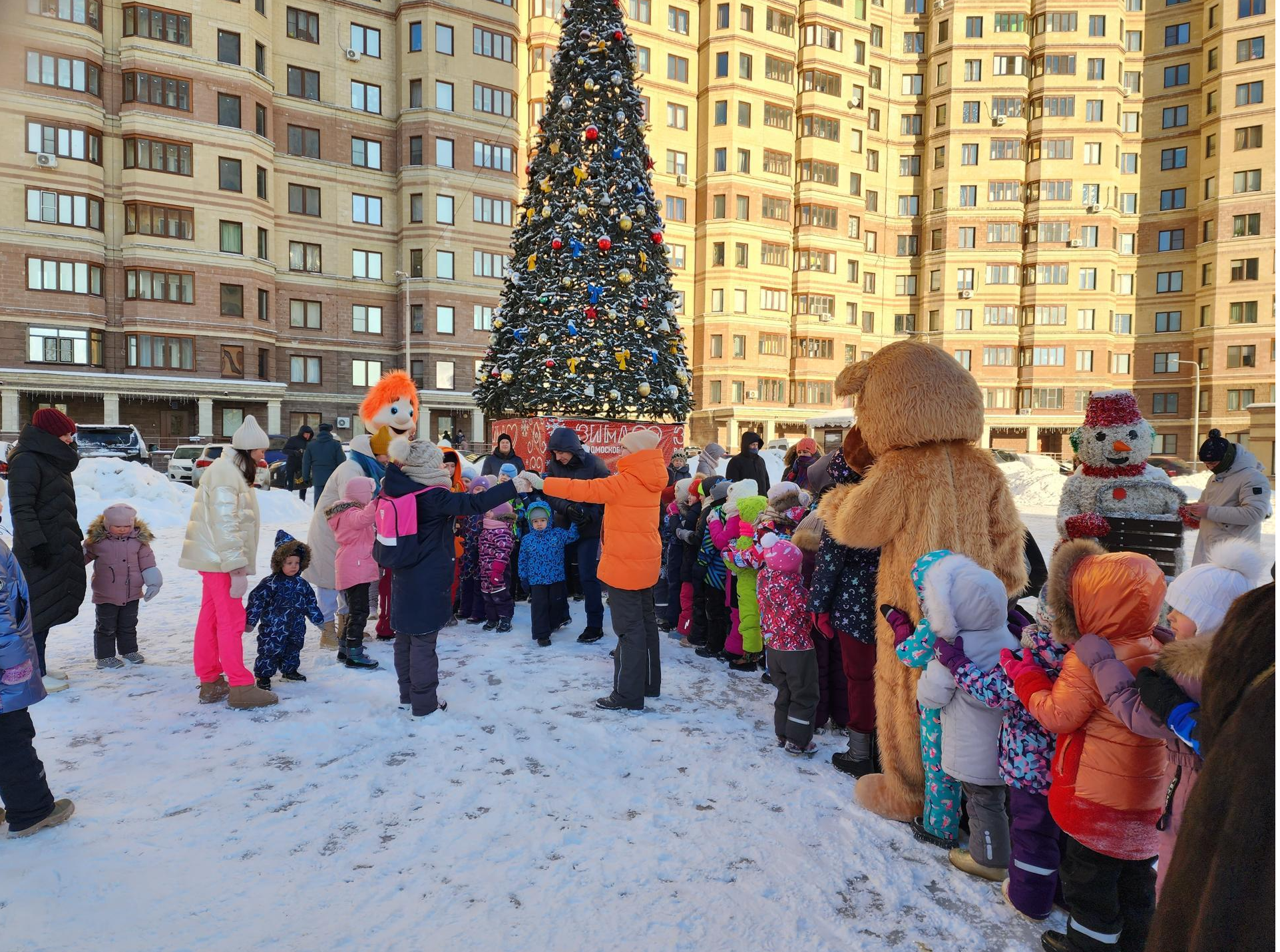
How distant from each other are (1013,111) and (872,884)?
51914 mm

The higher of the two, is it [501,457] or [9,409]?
[9,409]

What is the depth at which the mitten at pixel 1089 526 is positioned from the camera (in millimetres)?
4863

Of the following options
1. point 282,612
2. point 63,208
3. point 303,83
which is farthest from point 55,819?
point 303,83

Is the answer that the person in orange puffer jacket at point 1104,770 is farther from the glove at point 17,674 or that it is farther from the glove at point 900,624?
the glove at point 17,674

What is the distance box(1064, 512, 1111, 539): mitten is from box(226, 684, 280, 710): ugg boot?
18.3ft

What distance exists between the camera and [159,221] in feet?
103

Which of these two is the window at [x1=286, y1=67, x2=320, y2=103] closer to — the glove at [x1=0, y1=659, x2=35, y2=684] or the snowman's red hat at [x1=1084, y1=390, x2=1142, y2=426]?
the glove at [x1=0, y1=659, x2=35, y2=684]

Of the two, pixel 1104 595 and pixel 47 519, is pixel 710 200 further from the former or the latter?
pixel 1104 595

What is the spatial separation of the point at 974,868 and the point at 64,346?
37634 mm

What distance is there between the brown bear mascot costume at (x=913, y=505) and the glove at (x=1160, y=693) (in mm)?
1423

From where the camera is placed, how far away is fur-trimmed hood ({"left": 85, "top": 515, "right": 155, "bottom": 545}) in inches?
227

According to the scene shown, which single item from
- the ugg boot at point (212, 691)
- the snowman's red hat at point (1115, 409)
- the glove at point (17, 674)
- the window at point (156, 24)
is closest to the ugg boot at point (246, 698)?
the ugg boot at point (212, 691)

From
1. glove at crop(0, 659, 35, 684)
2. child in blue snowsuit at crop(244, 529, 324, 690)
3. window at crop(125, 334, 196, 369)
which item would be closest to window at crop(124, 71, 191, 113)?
window at crop(125, 334, 196, 369)

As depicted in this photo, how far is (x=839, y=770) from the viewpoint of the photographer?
4.23 m
